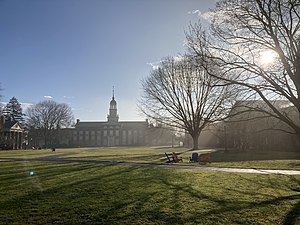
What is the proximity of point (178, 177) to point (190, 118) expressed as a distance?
24841 mm

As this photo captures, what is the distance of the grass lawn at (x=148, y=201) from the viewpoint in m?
6.41

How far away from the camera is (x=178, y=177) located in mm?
12430

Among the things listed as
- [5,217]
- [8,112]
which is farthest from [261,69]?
[8,112]

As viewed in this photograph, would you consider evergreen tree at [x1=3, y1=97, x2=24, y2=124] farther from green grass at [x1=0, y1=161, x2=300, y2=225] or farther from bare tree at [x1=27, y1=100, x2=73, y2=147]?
green grass at [x1=0, y1=161, x2=300, y2=225]

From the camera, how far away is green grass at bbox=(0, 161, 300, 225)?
641 centimetres

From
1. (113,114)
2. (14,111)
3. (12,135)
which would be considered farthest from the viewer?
(113,114)

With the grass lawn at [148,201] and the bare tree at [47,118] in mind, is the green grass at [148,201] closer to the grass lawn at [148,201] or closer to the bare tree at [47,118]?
the grass lawn at [148,201]

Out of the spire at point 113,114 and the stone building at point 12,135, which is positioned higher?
the spire at point 113,114

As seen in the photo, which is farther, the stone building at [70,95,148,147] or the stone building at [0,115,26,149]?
the stone building at [70,95,148,147]

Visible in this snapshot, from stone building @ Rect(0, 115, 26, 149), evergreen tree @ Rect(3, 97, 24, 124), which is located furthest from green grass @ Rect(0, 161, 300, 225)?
evergreen tree @ Rect(3, 97, 24, 124)

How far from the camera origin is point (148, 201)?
7.89 m

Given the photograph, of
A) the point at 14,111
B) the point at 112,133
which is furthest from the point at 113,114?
the point at 14,111

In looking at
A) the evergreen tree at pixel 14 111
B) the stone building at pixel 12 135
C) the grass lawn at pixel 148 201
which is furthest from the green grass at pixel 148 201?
the evergreen tree at pixel 14 111

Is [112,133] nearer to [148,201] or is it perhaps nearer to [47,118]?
[47,118]
